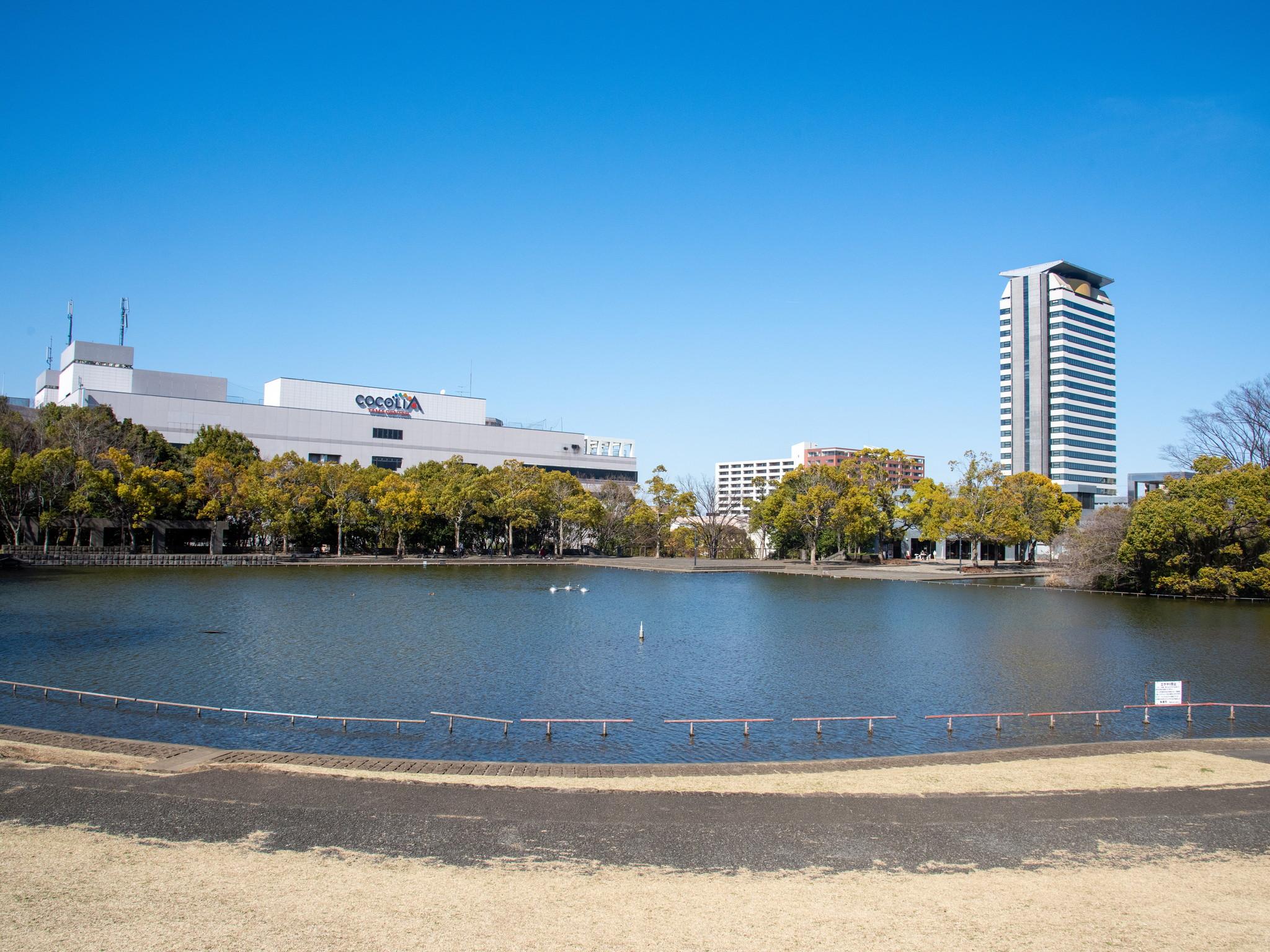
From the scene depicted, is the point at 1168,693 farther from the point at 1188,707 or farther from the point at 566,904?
the point at 566,904

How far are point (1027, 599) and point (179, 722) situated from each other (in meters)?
45.5

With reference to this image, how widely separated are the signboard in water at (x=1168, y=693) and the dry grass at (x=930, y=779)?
463 cm

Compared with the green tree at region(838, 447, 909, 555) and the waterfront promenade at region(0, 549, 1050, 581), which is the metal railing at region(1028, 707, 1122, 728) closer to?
the waterfront promenade at region(0, 549, 1050, 581)

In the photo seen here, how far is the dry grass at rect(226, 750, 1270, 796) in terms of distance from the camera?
42.5 ft

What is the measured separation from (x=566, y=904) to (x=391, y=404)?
→ 3725 inches

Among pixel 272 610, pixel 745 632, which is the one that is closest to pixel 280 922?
pixel 745 632

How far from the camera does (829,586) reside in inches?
2240

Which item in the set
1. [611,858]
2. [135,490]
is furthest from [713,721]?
[135,490]

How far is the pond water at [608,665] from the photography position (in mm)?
17891

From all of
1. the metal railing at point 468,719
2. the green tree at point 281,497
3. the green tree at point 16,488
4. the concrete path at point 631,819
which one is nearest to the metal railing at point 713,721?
the metal railing at point 468,719

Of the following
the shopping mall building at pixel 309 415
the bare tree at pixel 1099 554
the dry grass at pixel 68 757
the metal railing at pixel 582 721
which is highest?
the shopping mall building at pixel 309 415

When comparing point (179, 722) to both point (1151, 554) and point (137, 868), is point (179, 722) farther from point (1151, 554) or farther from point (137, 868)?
point (1151, 554)

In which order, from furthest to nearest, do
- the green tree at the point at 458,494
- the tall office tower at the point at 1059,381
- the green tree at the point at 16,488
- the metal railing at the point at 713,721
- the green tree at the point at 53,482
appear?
the tall office tower at the point at 1059,381
the green tree at the point at 458,494
the green tree at the point at 53,482
the green tree at the point at 16,488
the metal railing at the point at 713,721

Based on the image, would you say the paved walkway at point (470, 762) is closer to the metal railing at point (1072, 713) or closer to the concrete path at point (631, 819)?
the concrete path at point (631, 819)
